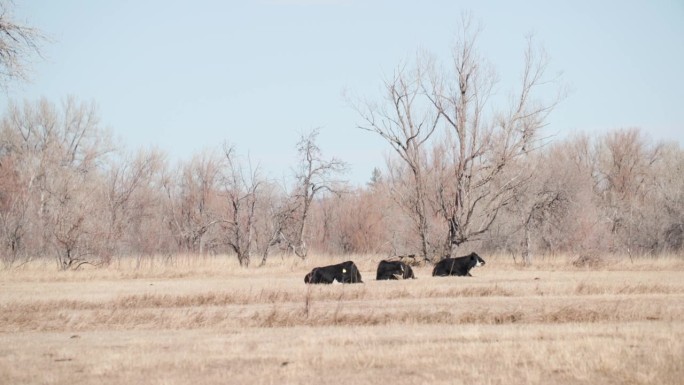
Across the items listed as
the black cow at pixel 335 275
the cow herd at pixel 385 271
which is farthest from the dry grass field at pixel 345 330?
the cow herd at pixel 385 271

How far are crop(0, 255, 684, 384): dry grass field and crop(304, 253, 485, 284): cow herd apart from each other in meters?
0.87

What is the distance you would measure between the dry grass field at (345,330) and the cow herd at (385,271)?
0.87 meters

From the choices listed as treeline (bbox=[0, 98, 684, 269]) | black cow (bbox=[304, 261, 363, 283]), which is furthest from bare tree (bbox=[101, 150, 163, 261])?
black cow (bbox=[304, 261, 363, 283])

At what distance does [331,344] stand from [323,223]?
1792 inches

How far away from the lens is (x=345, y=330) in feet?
49.1

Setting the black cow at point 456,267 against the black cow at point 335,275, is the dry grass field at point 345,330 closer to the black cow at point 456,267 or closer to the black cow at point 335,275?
the black cow at point 335,275

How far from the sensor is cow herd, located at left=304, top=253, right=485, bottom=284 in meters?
24.9

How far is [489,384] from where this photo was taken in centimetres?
949

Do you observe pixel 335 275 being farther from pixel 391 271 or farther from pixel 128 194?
pixel 128 194

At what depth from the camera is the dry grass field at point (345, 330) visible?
412 inches

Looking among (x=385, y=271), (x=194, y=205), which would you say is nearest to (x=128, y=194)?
(x=194, y=205)

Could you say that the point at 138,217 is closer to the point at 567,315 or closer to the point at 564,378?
the point at 567,315

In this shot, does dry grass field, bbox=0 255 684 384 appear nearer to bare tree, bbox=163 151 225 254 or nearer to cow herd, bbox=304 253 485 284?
cow herd, bbox=304 253 485 284

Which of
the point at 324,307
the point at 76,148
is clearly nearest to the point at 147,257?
the point at 324,307
